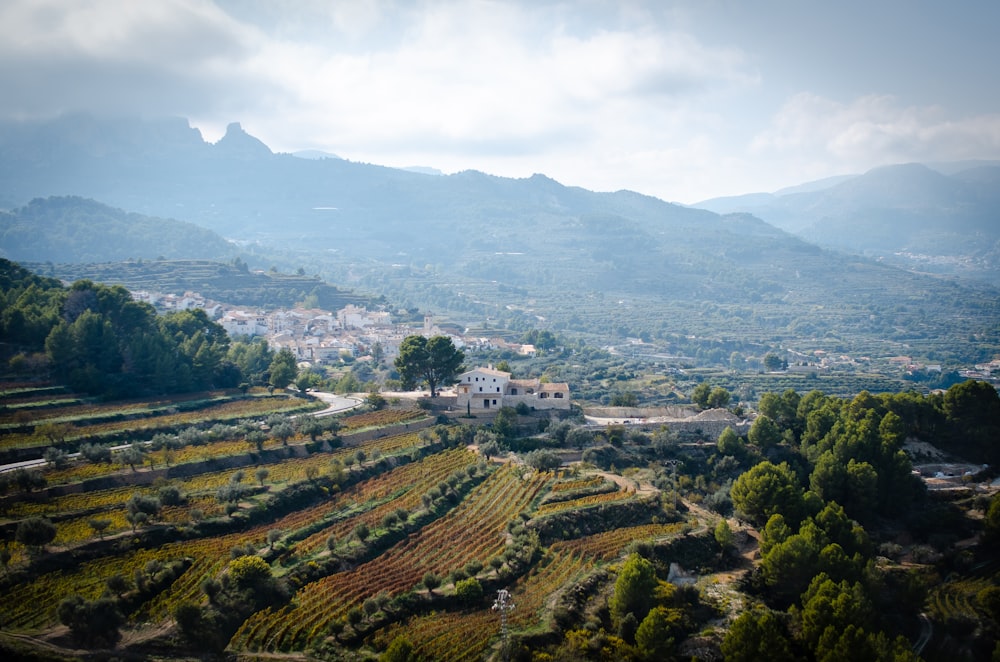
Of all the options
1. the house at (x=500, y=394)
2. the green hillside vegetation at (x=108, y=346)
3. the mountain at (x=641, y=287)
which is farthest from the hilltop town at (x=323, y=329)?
the house at (x=500, y=394)

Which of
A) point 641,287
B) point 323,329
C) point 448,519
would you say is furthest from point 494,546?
point 641,287

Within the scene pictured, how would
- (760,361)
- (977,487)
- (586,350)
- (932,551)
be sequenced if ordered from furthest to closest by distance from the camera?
(760,361)
(586,350)
(977,487)
(932,551)

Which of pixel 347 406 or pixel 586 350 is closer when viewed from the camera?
pixel 347 406

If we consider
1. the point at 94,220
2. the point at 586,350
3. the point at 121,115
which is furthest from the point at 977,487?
the point at 121,115

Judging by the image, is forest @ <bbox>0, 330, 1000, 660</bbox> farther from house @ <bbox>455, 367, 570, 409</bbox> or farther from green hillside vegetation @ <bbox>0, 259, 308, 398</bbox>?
green hillside vegetation @ <bbox>0, 259, 308, 398</bbox>

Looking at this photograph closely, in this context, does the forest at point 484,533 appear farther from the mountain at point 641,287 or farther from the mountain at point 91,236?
the mountain at point 91,236

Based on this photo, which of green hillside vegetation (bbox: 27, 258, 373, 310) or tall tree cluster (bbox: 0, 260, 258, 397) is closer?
tall tree cluster (bbox: 0, 260, 258, 397)

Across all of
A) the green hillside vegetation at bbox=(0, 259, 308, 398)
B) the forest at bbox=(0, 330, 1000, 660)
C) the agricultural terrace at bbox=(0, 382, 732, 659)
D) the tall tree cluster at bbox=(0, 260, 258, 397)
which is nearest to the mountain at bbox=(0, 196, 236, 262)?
the green hillside vegetation at bbox=(0, 259, 308, 398)

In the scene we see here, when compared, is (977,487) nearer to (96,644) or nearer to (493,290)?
(96,644)
